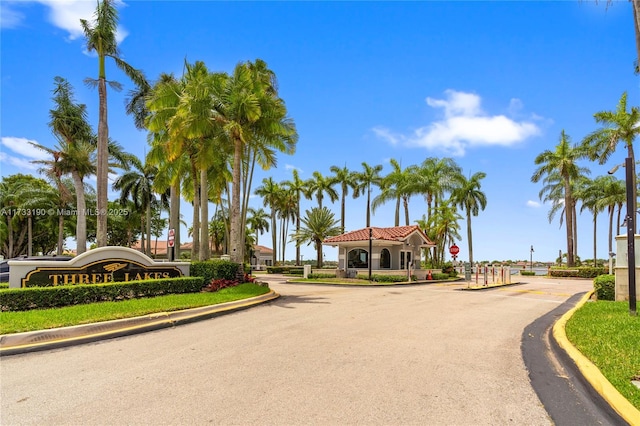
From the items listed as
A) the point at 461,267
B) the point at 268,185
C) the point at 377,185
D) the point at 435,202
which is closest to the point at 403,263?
the point at 435,202

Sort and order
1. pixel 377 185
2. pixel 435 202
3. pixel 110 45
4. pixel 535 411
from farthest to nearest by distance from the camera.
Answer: pixel 377 185 < pixel 435 202 < pixel 110 45 < pixel 535 411

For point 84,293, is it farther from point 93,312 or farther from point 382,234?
point 382,234

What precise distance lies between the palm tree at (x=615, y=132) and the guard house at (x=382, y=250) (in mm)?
14958

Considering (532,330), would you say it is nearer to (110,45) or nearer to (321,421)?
(321,421)

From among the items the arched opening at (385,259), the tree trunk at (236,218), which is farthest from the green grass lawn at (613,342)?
the arched opening at (385,259)

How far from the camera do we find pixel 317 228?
Answer: 45.7 m

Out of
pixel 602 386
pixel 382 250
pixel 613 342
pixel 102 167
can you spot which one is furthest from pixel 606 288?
pixel 102 167

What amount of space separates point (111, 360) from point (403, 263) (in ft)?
98.7

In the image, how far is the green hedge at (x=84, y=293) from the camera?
414 inches

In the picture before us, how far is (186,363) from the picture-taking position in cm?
657

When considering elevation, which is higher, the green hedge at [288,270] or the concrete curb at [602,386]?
the concrete curb at [602,386]

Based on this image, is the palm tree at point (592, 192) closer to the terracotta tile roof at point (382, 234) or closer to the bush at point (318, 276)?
the terracotta tile roof at point (382, 234)

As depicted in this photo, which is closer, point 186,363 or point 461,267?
point 186,363

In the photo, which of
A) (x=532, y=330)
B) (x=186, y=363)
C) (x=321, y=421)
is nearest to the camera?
(x=321, y=421)
